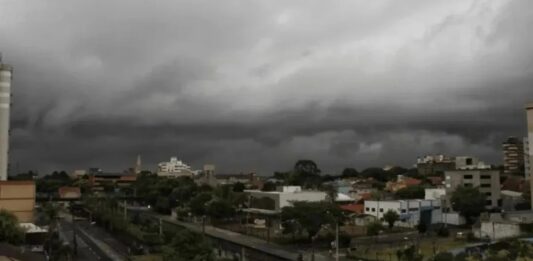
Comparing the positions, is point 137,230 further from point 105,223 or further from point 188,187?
point 188,187

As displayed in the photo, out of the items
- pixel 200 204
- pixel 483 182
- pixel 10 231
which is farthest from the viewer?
pixel 483 182

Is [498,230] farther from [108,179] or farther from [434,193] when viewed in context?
[108,179]

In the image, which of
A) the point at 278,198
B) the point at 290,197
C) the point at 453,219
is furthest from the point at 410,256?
the point at 278,198

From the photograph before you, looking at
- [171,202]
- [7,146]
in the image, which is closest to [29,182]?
[7,146]

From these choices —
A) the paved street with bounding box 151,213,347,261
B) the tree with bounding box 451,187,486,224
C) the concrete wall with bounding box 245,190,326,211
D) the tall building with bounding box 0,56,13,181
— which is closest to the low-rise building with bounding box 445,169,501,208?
the tree with bounding box 451,187,486,224

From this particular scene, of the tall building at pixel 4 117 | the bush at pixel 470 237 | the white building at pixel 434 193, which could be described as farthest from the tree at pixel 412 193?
the tall building at pixel 4 117

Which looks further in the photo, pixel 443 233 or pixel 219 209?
pixel 219 209
